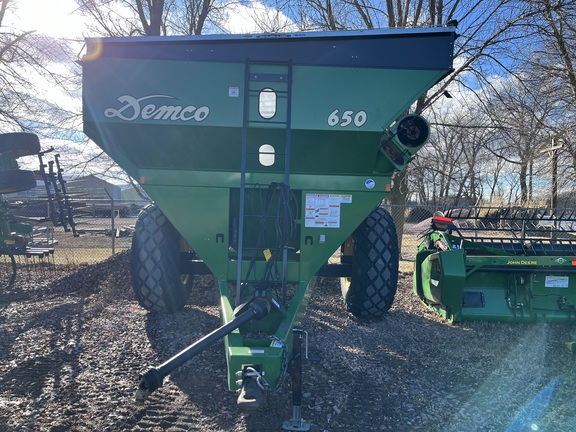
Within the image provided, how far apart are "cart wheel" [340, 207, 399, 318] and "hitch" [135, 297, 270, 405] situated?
6.12ft

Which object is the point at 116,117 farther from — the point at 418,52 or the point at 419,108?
the point at 419,108

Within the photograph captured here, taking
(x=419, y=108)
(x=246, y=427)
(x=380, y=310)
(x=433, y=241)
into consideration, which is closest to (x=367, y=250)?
(x=380, y=310)

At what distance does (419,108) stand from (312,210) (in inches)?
209

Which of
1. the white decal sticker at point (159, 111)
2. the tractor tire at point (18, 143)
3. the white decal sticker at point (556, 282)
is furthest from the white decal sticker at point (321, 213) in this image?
the tractor tire at point (18, 143)

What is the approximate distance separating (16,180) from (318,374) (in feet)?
18.7

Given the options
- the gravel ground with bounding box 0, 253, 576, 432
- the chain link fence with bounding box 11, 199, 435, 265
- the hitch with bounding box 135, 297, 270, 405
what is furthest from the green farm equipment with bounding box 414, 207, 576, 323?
the hitch with bounding box 135, 297, 270, 405

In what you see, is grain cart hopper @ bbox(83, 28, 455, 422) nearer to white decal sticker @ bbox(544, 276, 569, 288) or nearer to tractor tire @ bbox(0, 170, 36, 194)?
white decal sticker @ bbox(544, 276, 569, 288)

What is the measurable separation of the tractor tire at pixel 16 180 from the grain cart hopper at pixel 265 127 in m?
3.21

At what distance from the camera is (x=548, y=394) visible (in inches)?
140

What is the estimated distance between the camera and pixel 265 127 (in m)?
4.39

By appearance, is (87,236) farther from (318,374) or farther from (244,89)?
(318,374)

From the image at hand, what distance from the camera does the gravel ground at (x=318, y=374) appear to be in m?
3.08

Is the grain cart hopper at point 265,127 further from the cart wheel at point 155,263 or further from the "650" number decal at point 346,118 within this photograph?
the cart wheel at point 155,263

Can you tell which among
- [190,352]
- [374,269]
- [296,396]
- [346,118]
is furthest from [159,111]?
[296,396]
